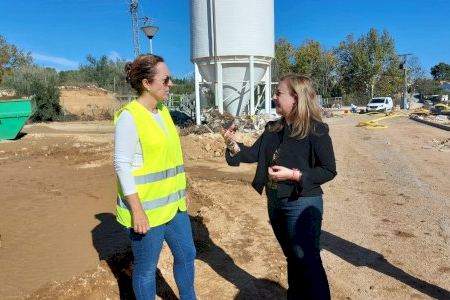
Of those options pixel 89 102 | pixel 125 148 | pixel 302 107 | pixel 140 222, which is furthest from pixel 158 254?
pixel 89 102

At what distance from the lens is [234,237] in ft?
16.4

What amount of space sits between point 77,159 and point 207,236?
7.69 m

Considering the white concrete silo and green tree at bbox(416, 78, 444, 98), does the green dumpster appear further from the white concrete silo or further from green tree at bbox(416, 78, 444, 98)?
green tree at bbox(416, 78, 444, 98)

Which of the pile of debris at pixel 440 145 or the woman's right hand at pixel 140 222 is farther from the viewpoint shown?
the pile of debris at pixel 440 145

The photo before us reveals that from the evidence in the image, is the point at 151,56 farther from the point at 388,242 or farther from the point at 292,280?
the point at 388,242

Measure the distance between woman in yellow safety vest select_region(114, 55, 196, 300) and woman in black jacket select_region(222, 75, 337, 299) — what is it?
58 cm

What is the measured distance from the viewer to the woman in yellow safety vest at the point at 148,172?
94.8 inches

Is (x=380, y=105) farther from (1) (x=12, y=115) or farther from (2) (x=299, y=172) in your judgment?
(2) (x=299, y=172)

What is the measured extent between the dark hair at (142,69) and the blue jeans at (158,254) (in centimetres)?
88

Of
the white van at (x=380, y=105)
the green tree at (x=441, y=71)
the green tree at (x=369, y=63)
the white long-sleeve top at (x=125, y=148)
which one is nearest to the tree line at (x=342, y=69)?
the green tree at (x=369, y=63)

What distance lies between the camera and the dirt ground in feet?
12.1

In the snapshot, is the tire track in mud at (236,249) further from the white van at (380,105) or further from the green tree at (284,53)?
the green tree at (284,53)

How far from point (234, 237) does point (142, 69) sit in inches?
117

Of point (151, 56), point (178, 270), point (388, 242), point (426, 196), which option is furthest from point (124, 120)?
point (426, 196)
